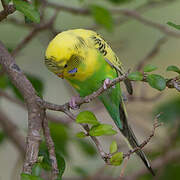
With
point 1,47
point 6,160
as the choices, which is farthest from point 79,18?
point 1,47

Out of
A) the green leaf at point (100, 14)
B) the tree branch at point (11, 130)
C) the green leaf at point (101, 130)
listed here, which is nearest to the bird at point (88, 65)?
the green leaf at point (101, 130)

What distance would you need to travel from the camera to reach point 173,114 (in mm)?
1864

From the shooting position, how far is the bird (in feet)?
3.16

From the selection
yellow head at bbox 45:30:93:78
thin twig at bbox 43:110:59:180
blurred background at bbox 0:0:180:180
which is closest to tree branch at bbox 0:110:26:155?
blurred background at bbox 0:0:180:180

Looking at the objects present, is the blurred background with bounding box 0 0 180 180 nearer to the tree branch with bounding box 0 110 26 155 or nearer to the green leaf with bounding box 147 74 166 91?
the tree branch with bounding box 0 110 26 155

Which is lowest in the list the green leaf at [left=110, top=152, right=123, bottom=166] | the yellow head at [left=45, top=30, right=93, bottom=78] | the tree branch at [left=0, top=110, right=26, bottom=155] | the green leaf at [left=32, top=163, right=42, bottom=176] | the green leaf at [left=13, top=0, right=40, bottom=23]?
the tree branch at [left=0, top=110, right=26, bottom=155]

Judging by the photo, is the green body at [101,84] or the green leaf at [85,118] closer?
the green leaf at [85,118]

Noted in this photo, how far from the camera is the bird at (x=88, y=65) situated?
3.16 feet

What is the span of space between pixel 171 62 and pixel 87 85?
166cm

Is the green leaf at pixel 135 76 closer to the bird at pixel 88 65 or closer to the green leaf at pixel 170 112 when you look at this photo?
the bird at pixel 88 65

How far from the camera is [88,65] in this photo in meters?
1.11

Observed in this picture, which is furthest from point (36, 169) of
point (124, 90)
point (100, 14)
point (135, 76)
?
point (124, 90)

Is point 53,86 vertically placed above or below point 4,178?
above

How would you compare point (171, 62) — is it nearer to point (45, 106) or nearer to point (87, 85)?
point (87, 85)
